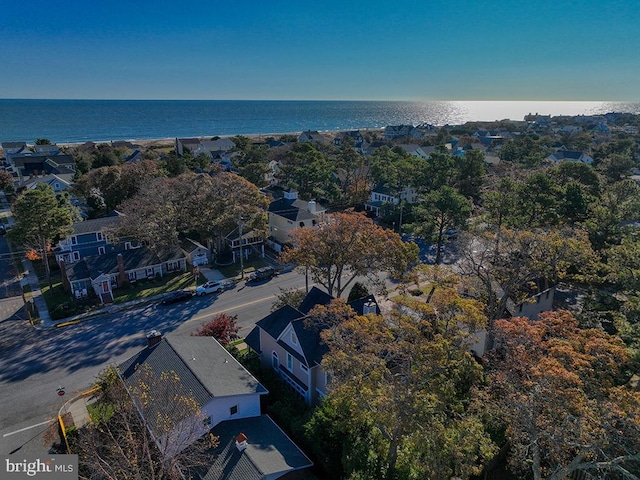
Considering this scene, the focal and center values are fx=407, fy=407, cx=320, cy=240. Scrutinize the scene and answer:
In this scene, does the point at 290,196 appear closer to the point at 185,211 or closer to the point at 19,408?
the point at 185,211

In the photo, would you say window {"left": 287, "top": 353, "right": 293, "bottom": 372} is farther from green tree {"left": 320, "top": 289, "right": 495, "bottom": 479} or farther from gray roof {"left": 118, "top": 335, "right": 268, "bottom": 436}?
green tree {"left": 320, "top": 289, "right": 495, "bottom": 479}

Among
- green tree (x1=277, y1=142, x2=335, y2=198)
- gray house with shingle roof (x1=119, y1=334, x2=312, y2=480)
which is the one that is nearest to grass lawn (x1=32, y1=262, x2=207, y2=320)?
gray house with shingle roof (x1=119, y1=334, x2=312, y2=480)

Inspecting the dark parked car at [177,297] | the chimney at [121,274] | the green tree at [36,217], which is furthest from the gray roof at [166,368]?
the green tree at [36,217]

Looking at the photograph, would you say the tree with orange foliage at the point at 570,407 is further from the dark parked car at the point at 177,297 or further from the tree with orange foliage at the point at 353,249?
the dark parked car at the point at 177,297

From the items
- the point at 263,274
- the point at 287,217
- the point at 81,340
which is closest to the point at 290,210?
the point at 287,217

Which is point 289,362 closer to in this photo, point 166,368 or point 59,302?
point 166,368

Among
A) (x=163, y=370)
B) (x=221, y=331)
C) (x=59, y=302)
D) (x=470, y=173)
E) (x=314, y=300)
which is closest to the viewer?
(x=163, y=370)

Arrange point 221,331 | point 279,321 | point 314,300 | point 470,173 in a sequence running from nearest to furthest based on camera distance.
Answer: point 279,321, point 314,300, point 221,331, point 470,173
